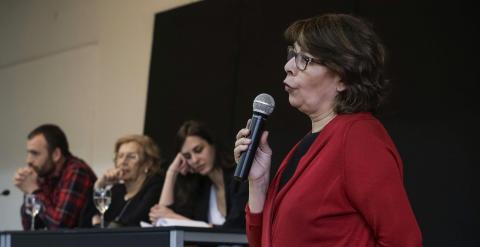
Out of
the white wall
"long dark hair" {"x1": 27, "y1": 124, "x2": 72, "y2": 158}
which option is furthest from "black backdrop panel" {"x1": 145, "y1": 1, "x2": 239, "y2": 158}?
"long dark hair" {"x1": 27, "y1": 124, "x2": 72, "y2": 158}

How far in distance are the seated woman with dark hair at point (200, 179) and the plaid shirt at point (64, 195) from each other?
0.60m

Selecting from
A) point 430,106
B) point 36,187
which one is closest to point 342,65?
point 430,106

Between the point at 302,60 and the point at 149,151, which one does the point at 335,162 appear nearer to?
the point at 302,60

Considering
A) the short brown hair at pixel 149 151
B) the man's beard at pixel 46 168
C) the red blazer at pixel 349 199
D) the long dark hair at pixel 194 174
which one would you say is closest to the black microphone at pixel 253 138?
the red blazer at pixel 349 199

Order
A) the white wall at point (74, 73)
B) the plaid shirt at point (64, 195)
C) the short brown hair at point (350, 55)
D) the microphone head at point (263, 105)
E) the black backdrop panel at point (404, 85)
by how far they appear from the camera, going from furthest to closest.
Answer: the white wall at point (74, 73)
the plaid shirt at point (64, 195)
the black backdrop panel at point (404, 85)
the microphone head at point (263, 105)
the short brown hair at point (350, 55)

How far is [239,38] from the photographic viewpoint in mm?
4598

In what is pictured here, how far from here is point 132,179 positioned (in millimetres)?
4016

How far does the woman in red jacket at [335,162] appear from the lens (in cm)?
137

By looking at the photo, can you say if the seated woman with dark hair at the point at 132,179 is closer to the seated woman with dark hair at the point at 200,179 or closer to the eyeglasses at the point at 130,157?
the eyeglasses at the point at 130,157

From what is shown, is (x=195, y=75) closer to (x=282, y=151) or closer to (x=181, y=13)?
(x=181, y=13)

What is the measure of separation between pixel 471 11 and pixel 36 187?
2333 mm

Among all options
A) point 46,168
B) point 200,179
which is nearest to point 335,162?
point 200,179

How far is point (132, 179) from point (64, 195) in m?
0.36

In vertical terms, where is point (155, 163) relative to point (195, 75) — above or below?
below
